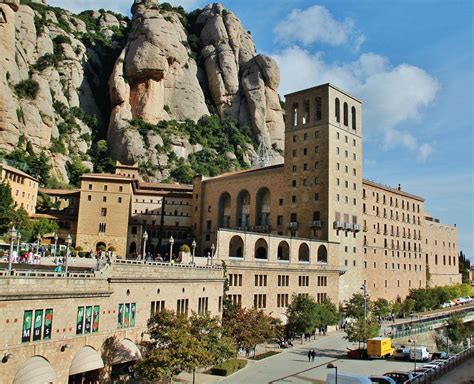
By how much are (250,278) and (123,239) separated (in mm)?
31868

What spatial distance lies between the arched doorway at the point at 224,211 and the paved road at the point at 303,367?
1285 inches

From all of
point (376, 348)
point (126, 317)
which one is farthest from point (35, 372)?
point (376, 348)

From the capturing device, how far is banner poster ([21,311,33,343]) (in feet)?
77.8

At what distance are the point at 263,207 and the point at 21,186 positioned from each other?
38.5 m

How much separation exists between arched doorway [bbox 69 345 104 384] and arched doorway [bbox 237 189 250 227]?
1973 inches

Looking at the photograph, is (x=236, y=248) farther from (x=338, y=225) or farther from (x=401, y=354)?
(x=401, y=354)

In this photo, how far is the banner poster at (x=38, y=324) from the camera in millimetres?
24422

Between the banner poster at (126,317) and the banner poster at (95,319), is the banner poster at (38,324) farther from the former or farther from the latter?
the banner poster at (126,317)

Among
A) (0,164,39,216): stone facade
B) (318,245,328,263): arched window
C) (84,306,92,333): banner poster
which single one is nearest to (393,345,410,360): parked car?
(318,245,328,263): arched window

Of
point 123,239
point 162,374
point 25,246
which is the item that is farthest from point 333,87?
point 162,374

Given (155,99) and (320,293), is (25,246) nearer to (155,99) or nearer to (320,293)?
(320,293)

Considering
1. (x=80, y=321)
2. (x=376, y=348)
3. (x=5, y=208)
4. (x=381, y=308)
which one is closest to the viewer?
(x=80, y=321)

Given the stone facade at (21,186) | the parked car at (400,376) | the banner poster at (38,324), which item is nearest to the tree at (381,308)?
the parked car at (400,376)

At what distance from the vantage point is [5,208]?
213 ft
